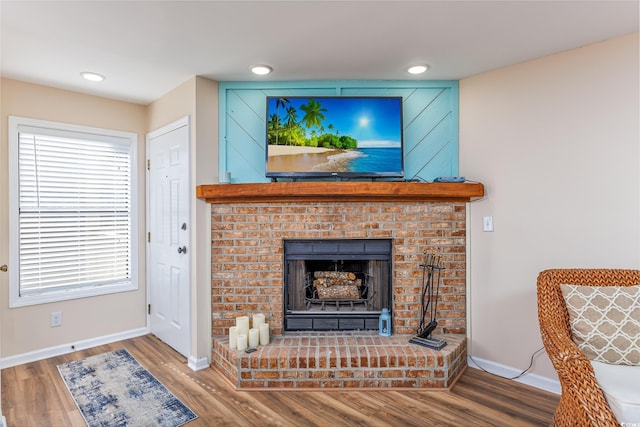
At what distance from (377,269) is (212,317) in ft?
4.48

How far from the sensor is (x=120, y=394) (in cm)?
221

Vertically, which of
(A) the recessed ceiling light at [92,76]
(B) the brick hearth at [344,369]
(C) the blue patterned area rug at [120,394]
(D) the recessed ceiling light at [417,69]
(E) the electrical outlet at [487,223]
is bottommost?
(C) the blue patterned area rug at [120,394]

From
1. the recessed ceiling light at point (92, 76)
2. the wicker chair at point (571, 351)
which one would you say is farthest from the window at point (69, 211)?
the wicker chair at point (571, 351)

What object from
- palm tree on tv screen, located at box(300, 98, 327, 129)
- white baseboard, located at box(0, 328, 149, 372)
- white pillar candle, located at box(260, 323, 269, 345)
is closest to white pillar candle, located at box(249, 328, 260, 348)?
white pillar candle, located at box(260, 323, 269, 345)

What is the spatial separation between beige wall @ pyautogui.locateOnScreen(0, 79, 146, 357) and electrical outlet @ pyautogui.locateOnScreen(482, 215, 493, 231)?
304 cm

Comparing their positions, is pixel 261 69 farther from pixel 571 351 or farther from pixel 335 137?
pixel 571 351

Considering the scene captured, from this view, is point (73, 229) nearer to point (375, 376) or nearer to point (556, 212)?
point (375, 376)

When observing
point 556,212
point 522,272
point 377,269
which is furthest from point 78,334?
point 556,212

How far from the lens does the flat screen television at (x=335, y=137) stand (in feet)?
8.29

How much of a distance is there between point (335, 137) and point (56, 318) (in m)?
2.75

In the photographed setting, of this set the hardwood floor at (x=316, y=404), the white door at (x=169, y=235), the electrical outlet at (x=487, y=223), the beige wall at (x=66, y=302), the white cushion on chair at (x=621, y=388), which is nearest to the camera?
the white cushion on chair at (x=621, y=388)

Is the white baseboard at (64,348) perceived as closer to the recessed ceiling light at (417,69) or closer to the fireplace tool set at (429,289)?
the fireplace tool set at (429,289)

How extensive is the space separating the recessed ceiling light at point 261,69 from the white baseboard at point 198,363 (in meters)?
2.20

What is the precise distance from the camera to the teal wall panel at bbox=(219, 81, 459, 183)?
2.65 m
